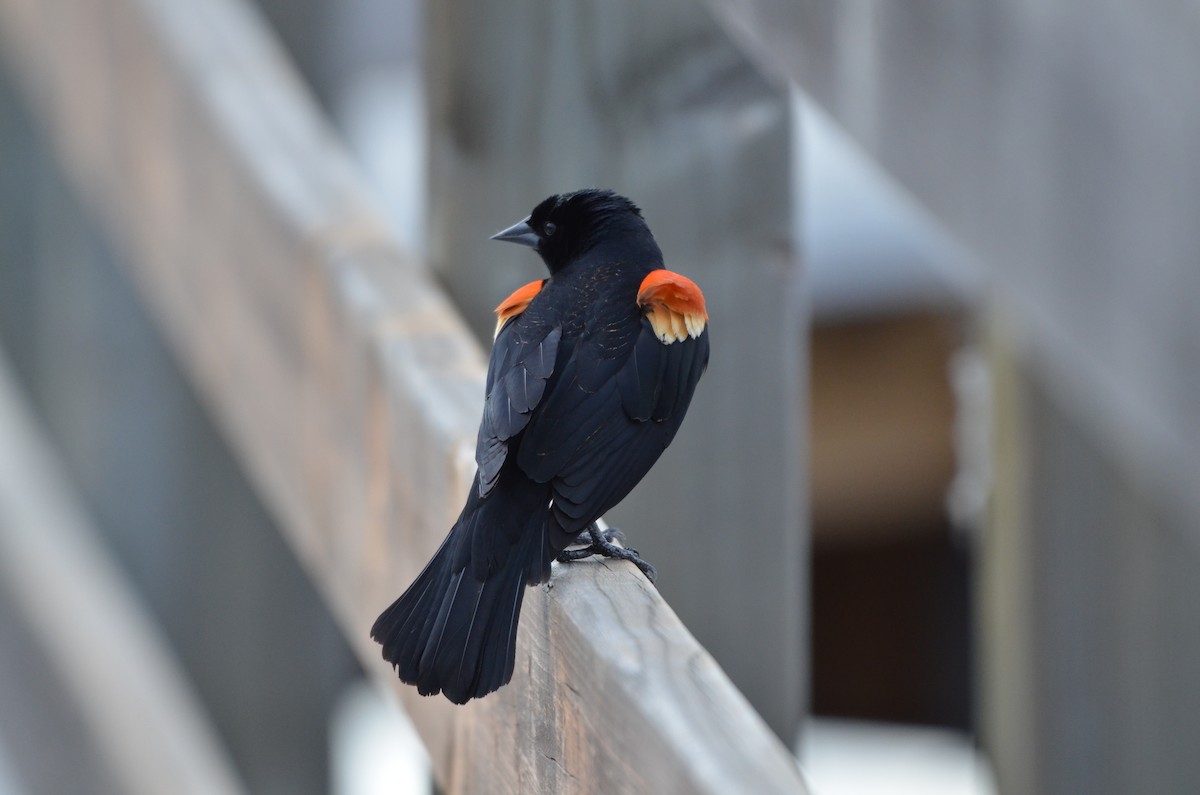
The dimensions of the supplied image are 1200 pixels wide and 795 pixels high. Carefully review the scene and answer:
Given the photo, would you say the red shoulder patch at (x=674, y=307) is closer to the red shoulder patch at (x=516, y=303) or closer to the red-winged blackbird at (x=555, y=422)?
the red-winged blackbird at (x=555, y=422)

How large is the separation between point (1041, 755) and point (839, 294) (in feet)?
9.18

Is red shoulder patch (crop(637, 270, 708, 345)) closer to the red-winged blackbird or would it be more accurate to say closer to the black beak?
the red-winged blackbird

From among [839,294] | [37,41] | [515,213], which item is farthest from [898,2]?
[839,294]

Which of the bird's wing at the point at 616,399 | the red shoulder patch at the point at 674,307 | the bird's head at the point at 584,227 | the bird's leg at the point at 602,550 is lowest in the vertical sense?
the bird's leg at the point at 602,550

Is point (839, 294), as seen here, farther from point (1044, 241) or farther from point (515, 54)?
point (1044, 241)

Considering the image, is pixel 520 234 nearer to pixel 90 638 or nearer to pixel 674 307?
pixel 674 307

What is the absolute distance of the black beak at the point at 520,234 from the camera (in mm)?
1664

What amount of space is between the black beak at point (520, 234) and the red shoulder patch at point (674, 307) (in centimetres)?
16

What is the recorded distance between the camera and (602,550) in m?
1.40

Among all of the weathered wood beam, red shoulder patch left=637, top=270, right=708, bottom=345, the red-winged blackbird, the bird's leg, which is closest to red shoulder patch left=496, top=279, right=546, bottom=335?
the red-winged blackbird

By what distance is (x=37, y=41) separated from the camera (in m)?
2.31

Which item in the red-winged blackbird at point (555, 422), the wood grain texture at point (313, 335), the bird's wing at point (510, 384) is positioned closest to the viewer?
the wood grain texture at point (313, 335)

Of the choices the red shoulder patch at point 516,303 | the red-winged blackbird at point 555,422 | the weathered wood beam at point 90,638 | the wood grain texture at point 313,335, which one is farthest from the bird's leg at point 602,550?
the weathered wood beam at point 90,638

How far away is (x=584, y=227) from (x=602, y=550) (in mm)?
438
